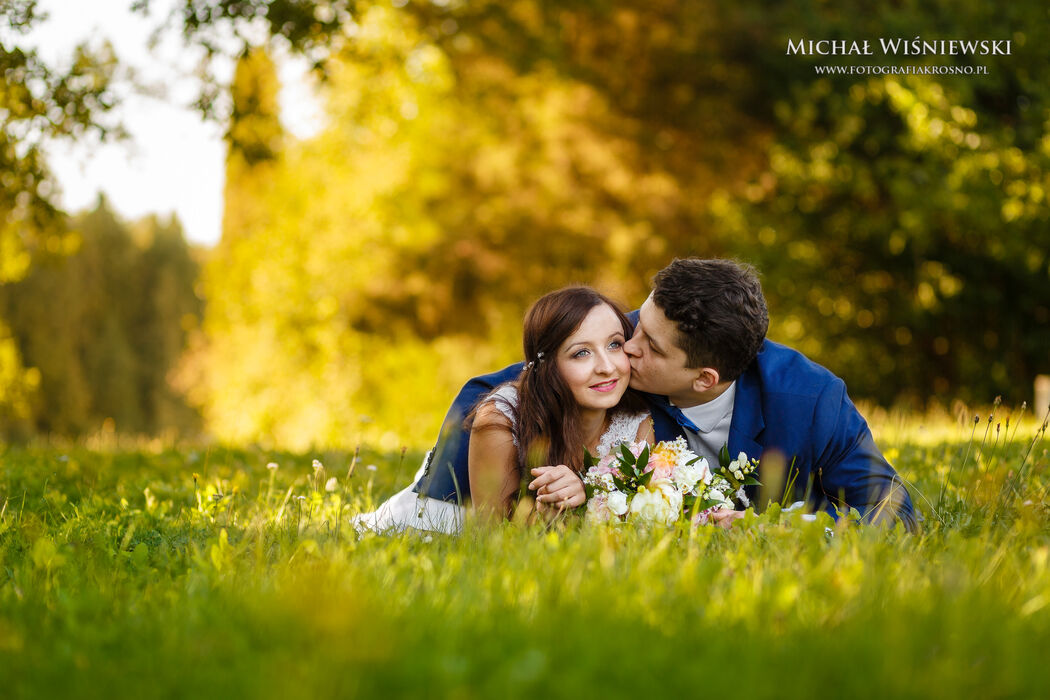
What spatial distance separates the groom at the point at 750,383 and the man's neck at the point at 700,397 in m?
0.02

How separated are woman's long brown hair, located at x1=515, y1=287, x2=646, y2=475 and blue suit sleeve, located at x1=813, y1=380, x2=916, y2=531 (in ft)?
3.81

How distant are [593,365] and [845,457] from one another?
4.17ft

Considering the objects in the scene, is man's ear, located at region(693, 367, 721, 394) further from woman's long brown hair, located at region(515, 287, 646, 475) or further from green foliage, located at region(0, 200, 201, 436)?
green foliage, located at region(0, 200, 201, 436)

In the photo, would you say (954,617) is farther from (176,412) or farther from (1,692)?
(176,412)

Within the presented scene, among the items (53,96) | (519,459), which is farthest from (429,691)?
(53,96)

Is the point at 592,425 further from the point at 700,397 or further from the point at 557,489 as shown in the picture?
the point at 557,489

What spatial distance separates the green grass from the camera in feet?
6.09

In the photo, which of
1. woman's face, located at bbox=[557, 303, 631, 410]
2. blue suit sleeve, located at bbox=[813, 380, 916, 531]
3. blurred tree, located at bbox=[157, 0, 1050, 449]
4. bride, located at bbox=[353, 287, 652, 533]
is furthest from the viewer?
blurred tree, located at bbox=[157, 0, 1050, 449]

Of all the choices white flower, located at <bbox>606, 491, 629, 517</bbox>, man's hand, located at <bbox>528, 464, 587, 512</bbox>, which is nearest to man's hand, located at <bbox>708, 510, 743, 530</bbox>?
white flower, located at <bbox>606, 491, 629, 517</bbox>

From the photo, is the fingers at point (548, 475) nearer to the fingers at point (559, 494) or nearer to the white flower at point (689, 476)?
the fingers at point (559, 494)

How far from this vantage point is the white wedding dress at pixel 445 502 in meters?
4.18

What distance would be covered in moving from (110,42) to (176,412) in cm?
3244

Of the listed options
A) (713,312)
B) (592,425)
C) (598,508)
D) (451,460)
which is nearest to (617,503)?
(598,508)

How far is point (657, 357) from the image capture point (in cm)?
432
